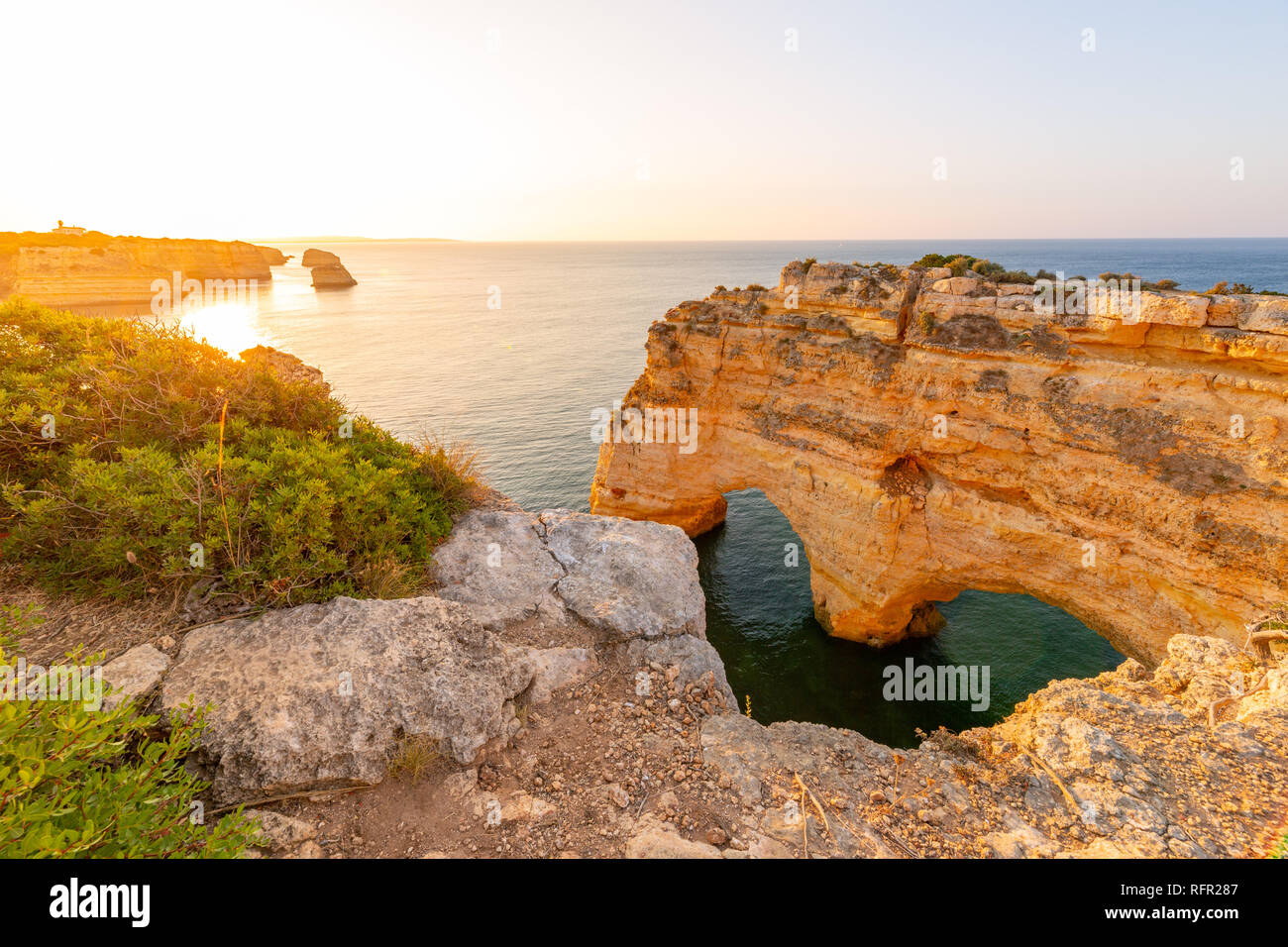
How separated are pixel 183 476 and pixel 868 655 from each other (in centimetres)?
1771

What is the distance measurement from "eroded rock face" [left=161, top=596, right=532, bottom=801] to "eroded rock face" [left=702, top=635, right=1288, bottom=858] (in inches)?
92.5

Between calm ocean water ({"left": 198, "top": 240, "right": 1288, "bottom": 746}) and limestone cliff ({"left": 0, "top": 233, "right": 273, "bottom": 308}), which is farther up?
limestone cliff ({"left": 0, "top": 233, "right": 273, "bottom": 308})

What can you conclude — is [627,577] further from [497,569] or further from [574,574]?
[497,569]

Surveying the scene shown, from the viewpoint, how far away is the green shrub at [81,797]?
2443 millimetres

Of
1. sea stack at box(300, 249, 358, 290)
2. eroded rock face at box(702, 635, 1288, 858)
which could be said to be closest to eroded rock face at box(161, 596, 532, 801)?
eroded rock face at box(702, 635, 1288, 858)

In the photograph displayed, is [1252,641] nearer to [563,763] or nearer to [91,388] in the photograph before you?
[563,763]

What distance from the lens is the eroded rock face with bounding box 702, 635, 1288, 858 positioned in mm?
4535

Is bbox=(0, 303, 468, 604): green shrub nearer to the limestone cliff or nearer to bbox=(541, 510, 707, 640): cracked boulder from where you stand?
bbox=(541, 510, 707, 640): cracked boulder

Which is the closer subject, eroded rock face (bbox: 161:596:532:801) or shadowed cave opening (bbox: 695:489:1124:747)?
eroded rock face (bbox: 161:596:532:801)

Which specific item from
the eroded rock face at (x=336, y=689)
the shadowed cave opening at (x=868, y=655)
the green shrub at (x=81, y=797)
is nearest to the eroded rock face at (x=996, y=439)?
the shadowed cave opening at (x=868, y=655)

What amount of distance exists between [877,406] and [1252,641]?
8.51 metres

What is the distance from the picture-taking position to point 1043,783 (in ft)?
17.3
